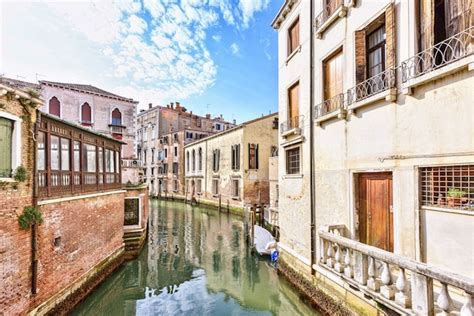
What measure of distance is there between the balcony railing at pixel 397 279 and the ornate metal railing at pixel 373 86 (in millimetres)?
2949

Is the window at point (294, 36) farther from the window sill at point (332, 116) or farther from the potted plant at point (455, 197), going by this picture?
the potted plant at point (455, 197)

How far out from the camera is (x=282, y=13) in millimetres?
9266

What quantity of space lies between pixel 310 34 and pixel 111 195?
8.93m

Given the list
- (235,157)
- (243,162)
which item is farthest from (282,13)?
(235,157)

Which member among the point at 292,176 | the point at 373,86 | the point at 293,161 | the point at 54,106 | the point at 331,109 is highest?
the point at 54,106

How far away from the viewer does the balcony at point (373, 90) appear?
15.9 feet

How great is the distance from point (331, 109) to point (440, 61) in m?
2.53

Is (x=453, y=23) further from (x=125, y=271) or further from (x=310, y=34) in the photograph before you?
(x=125, y=271)

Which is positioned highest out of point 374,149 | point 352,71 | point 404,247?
point 352,71

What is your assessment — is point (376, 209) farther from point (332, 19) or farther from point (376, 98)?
point (332, 19)

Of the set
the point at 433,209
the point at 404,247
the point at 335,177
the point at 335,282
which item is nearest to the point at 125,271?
the point at 335,282

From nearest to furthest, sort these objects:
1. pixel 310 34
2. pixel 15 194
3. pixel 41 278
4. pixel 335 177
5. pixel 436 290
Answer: pixel 436 290 → pixel 15 194 → pixel 41 278 → pixel 335 177 → pixel 310 34

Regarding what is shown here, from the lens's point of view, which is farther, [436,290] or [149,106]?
[149,106]

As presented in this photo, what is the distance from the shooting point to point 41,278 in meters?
5.77
